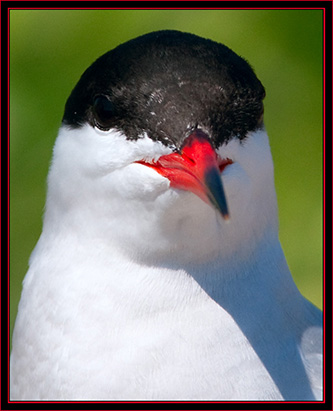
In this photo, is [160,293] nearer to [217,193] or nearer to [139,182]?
[139,182]

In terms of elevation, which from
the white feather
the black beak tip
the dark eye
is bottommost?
the white feather

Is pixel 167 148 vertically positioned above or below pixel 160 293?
above

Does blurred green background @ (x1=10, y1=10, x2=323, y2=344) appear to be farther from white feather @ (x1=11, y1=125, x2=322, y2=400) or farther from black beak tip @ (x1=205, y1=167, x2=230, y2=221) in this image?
black beak tip @ (x1=205, y1=167, x2=230, y2=221)

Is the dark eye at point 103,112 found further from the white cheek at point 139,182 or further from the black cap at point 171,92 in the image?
the white cheek at point 139,182

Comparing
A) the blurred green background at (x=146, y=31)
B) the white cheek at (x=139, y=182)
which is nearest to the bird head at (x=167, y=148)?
the white cheek at (x=139, y=182)

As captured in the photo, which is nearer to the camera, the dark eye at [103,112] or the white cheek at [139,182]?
the white cheek at [139,182]

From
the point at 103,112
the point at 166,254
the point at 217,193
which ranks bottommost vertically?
the point at 166,254

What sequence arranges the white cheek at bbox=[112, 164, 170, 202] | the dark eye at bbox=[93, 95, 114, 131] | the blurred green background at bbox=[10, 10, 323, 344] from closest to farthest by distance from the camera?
the white cheek at bbox=[112, 164, 170, 202] < the dark eye at bbox=[93, 95, 114, 131] < the blurred green background at bbox=[10, 10, 323, 344]

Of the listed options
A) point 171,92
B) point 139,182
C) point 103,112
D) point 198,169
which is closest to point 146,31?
point 103,112

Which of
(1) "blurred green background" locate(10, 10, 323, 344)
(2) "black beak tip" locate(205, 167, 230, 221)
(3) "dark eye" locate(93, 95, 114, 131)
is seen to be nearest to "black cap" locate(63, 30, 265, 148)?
(3) "dark eye" locate(93, 95, 114, 131)
